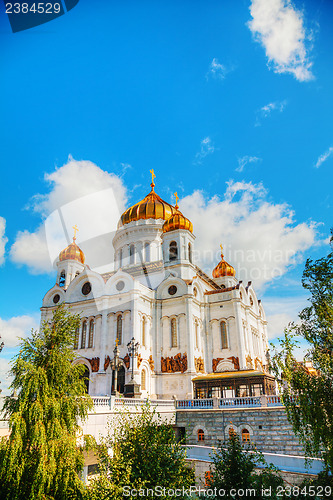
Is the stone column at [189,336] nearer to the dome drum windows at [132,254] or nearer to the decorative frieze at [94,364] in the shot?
the decorative frieze at [94,364]

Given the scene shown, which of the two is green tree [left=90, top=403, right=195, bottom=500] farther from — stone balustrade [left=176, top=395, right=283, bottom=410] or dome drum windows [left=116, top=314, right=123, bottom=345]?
dome drum windows [left=116, top=314, right=123, bottom=345]

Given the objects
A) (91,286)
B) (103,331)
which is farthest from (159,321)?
(91,286)

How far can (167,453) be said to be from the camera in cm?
1102

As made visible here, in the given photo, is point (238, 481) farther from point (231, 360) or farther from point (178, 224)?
point (178, 224)

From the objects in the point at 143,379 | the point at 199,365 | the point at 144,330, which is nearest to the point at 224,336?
the point at 199,365

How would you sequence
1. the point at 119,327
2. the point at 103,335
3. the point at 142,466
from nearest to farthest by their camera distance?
the point at 142,466
the point at 103,335
the point at 119,327

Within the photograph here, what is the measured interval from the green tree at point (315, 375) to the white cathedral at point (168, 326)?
14381mm

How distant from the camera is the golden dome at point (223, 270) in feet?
144

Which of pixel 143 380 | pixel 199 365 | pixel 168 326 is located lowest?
pixel 143 380

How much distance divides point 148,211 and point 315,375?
109 ft

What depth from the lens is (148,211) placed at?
43.2m

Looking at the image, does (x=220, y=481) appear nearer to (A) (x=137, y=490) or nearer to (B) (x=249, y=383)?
(A) (x=137, y=490)

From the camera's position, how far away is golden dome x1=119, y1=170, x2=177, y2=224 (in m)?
43.2

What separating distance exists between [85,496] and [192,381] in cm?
2009
